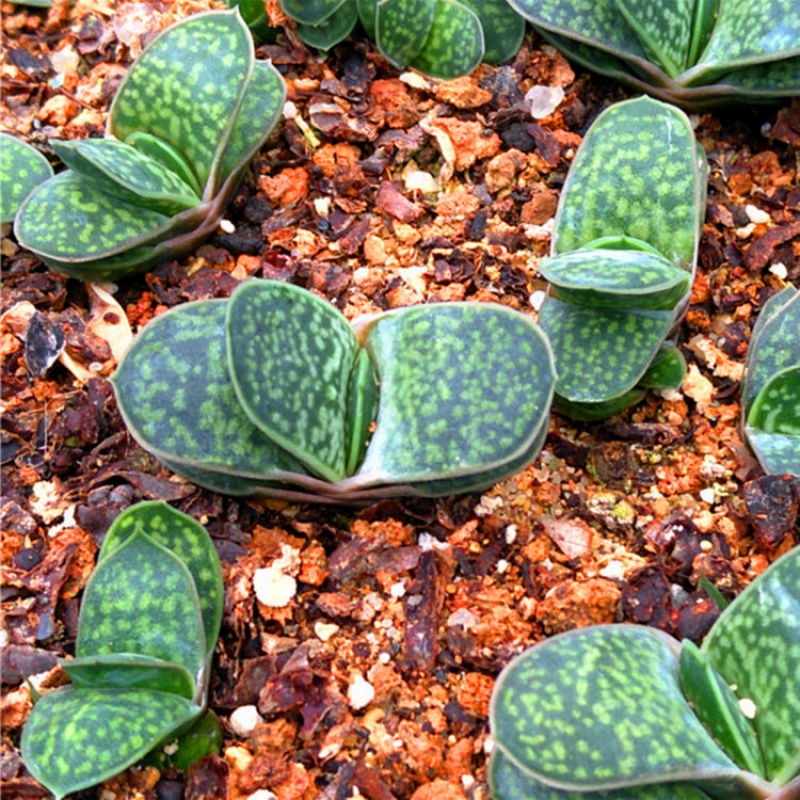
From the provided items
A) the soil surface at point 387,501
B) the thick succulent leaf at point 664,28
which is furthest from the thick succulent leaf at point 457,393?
the thick succulent leaf at point 664,28

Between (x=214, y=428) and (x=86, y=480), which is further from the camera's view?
(x=86, y=480)

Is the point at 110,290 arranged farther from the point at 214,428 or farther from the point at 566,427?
the point at 566,427

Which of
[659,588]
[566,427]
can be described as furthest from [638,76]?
[659,588]

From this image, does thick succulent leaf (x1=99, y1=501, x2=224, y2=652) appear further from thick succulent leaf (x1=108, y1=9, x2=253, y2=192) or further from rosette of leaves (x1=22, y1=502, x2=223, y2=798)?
thick succulent leaf (x1=108, y1=9, x2=253, y2=192)

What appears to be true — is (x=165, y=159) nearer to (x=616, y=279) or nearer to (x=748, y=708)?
(x=616, y=279)

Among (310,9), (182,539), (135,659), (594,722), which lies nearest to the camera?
(594,722)

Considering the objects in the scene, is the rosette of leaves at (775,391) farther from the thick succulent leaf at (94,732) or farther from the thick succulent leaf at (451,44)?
the thick succulent leaf at (94,732)

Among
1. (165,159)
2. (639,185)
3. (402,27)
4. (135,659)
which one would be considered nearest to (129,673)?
(135,659)
